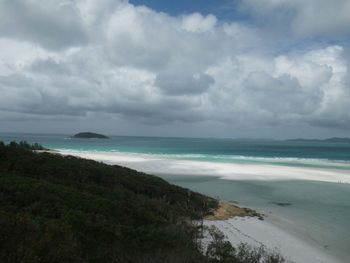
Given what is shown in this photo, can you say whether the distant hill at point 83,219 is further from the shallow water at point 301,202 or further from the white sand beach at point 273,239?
the shallow water at point 301,202

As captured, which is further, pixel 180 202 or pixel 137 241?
pixel 180 202

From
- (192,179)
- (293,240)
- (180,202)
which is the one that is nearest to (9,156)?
(180,202)

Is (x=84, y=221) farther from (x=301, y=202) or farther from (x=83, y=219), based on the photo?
(x=301, y=202)

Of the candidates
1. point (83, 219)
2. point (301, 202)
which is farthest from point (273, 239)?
point (301, 202)

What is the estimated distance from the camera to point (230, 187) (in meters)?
32.5

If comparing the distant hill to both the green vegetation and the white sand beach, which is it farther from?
the white sand beach

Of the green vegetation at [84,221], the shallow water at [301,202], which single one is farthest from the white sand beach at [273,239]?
the green vegetation at [84,221]

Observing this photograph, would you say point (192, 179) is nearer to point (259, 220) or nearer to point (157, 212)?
point (259, 220)

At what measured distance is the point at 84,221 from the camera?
970cm

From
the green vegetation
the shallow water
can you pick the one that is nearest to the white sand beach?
the shallow water

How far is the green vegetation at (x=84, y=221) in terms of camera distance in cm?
662

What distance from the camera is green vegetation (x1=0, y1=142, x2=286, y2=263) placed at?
6.62 m

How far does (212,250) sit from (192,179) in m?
27.9

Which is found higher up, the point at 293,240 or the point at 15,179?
the point at 15,179
